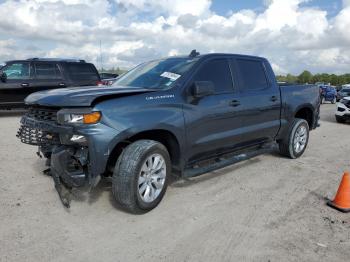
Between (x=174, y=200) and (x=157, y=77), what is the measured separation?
5.33ft

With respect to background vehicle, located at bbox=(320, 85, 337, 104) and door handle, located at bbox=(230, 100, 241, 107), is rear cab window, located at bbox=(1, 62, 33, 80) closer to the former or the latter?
door handle, located at bbox=(230, 100, 241, 107)

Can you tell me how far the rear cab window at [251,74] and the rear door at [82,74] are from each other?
786cm

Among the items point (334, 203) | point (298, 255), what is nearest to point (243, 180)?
point (334, 203)

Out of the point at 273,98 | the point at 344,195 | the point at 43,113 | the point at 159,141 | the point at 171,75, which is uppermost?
the point at 171,75

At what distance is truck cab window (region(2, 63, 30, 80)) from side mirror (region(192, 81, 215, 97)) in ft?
29.1

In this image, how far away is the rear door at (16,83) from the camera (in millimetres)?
11180

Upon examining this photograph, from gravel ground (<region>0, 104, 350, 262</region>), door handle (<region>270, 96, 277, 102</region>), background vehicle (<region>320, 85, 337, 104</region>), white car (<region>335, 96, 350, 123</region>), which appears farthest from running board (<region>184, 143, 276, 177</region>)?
background vehicle (<region>320, 85, 337, 104</region>)

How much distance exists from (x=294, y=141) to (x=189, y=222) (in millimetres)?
3544

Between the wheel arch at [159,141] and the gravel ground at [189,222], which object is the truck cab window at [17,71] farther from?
the wheel arch at [159,141]

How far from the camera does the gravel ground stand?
322 cm

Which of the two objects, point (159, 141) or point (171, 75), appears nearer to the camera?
point (159, 141)

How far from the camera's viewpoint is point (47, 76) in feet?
38.5

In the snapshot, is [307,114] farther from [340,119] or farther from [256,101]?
[340,119]

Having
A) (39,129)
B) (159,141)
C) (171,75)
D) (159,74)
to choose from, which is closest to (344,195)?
(159,141)
